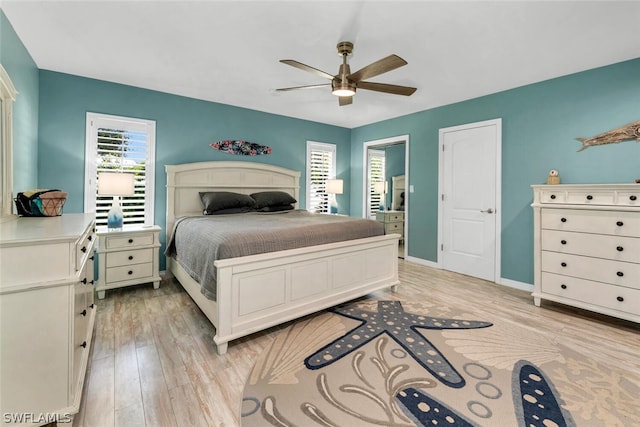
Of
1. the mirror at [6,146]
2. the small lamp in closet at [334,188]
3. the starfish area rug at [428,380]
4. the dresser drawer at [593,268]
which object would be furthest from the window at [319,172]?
the mirror at [6,146]

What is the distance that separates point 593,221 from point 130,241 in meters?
4.73

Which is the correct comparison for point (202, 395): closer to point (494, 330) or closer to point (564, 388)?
point (564, 388)


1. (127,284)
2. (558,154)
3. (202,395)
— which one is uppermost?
(558,154)

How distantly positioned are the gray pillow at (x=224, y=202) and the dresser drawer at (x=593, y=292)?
360 cm

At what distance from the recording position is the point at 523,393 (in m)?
1.70

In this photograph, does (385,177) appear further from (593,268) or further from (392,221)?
(593,268)

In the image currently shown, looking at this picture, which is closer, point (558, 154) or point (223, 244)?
point (223, 244)

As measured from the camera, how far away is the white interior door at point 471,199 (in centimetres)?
388

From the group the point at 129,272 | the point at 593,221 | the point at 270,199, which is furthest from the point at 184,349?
the point at 593,221

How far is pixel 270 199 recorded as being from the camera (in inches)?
165

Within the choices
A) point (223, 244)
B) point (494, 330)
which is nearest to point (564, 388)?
point (494, 330)

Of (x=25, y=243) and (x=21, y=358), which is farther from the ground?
(x=25, y=243)

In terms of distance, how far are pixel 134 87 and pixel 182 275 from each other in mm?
2490

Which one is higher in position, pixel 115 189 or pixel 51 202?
pixel 115 189
